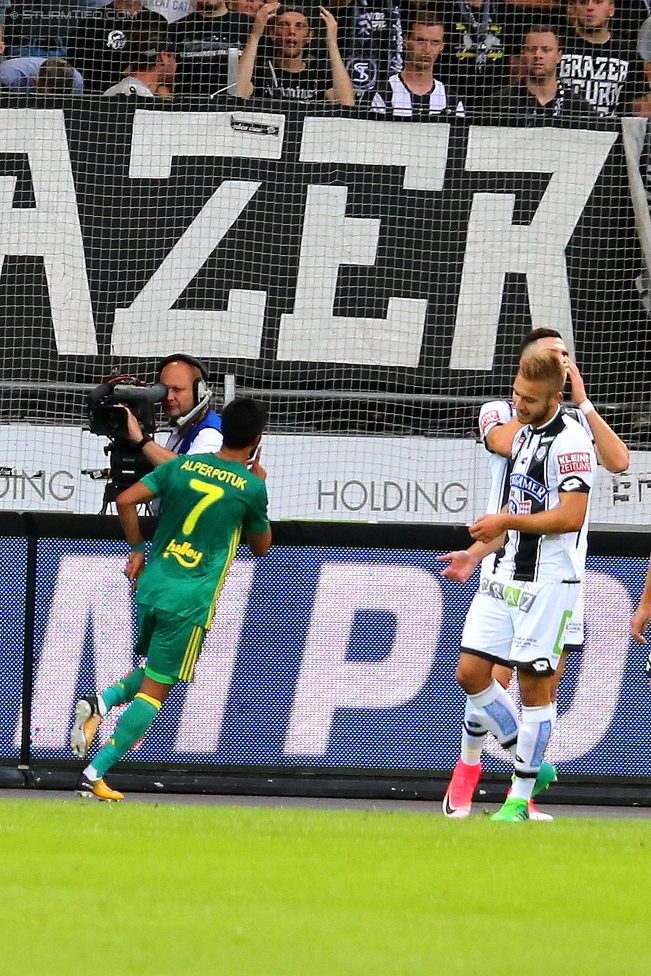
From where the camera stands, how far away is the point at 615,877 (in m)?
5.54

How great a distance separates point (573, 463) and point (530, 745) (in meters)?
1.22

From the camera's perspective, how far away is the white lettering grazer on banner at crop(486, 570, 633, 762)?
8.80 m

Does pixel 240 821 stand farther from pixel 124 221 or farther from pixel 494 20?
pixel 494 20

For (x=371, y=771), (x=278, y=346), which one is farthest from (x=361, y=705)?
(x=278, y=346)

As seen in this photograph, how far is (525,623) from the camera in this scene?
23.1 ft

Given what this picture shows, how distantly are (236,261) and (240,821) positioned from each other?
275 inches

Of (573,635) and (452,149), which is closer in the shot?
(573,635)

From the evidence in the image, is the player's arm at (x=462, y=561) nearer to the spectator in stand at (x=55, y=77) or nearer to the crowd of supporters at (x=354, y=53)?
the crowd of supporters at (x=354, y=53)

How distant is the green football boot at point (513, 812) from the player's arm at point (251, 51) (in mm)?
7689

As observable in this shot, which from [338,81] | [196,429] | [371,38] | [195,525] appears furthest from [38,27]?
[195,525]

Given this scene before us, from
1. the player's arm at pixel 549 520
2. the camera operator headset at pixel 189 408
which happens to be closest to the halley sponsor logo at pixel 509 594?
the player's arm at pixel 549 520

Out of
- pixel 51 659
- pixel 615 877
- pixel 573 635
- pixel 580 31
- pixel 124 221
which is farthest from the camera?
pixel 580 31

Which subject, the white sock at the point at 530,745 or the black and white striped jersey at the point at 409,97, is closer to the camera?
the white sock at the point at 530,745

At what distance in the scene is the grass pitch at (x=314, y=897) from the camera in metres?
4.01
